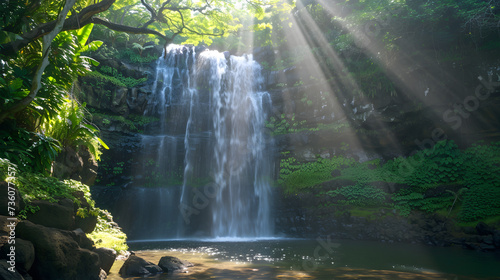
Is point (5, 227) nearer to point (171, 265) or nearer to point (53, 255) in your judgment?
point (53, 255)

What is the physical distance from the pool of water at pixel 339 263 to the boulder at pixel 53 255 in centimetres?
105

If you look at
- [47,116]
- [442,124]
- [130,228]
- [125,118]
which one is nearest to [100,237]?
[47,116]

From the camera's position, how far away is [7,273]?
301 centimetres

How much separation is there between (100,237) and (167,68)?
Result: 48.8 feet

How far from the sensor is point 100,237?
6.30 m

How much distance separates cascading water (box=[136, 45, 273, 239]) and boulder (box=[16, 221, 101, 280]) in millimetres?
9872

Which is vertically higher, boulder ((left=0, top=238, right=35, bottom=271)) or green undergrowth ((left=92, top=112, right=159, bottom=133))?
green undergrowth ((left=92, top=112, right=159, bottom=133))

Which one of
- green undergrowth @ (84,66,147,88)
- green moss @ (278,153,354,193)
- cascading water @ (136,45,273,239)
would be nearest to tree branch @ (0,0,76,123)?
cascading water @ (136,45,273,239)

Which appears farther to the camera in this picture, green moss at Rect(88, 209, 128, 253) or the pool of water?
green moss at Rect(88, 209, 128, 253)

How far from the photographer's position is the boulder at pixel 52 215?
4.24 meters

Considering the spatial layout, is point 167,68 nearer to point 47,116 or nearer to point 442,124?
point 47,116

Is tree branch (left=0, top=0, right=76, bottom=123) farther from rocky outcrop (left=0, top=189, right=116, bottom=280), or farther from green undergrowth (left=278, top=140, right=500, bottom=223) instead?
green undergrowth (left=278, top=140, right=500, bottom=223)

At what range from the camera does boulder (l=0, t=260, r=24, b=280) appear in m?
2.96

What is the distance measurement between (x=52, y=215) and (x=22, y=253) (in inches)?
41.6
